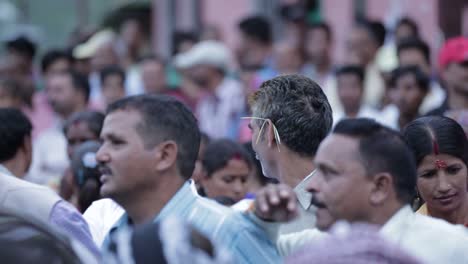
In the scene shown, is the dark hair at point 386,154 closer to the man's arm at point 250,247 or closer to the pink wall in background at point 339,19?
the man's arm at point 250,247

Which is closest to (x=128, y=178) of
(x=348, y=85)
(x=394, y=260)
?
(x=394, y=260)

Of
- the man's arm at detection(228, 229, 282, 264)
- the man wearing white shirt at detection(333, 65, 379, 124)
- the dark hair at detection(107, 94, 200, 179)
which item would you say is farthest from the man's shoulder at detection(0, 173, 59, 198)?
the man wearing white shirt at detection(333, 65, 379, 124)

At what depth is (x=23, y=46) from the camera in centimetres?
1523

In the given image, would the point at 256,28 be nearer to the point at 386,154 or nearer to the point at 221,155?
the point at 221,155

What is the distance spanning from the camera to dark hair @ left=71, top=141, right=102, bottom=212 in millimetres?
7656

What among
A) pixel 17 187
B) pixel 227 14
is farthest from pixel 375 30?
pixel 17 187

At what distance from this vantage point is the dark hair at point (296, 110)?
19.3 feet

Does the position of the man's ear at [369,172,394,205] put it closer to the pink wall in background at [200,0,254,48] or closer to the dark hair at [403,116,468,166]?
the dark hair at [403,116,468,166]

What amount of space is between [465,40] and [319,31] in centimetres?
320

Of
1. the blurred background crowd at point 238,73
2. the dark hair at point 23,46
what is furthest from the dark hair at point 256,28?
the dark hair at point 23,46

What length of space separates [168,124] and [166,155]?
15 centimetres

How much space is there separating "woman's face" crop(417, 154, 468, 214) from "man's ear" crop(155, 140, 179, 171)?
1334 millimetres

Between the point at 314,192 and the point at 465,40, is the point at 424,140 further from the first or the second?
the point at 465,40

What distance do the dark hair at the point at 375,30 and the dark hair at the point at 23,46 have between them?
4777mm
